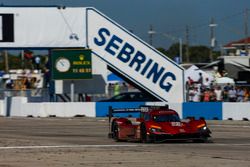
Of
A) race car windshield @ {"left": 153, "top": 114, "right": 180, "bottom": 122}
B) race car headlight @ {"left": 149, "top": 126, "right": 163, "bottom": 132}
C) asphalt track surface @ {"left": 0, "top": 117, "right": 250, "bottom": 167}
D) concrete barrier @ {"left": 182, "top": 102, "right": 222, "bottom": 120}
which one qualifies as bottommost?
asphalt track surface @ {"left": 0, "top": 117, "right": 250, "bottom": 167}

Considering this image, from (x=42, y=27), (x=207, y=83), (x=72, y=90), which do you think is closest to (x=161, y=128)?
(x=42, y=27)

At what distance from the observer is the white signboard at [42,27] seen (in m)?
37.6

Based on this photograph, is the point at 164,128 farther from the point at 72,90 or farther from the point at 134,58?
the point at 72,90

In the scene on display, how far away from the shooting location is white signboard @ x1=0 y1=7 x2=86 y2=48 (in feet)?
123

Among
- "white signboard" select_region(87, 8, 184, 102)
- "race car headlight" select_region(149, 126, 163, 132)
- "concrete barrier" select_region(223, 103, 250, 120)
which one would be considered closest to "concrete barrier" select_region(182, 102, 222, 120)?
"concrete barrier" select_region(223, 103, 250, 120)

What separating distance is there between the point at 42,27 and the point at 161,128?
19.1m

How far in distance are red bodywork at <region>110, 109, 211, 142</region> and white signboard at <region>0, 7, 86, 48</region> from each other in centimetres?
1776

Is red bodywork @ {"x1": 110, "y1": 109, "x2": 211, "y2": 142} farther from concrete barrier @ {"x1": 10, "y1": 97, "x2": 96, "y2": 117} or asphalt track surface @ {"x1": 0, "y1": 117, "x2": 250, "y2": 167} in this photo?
concrete barrier @ {"x1": 10, "y1": 97, "x2": 96, "y2": 117}

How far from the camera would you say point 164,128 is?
803 inches

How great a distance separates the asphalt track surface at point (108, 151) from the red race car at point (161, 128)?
30 cm

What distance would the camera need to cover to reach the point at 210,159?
15492 mm

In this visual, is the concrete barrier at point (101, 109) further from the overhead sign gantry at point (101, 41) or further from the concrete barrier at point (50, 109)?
the overhead sign gantry at point (101, 41)

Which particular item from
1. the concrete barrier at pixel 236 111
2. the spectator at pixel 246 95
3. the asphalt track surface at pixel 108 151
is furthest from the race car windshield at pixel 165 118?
the spectator at pixel 246 95

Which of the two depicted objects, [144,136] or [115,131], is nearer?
[144,136]
